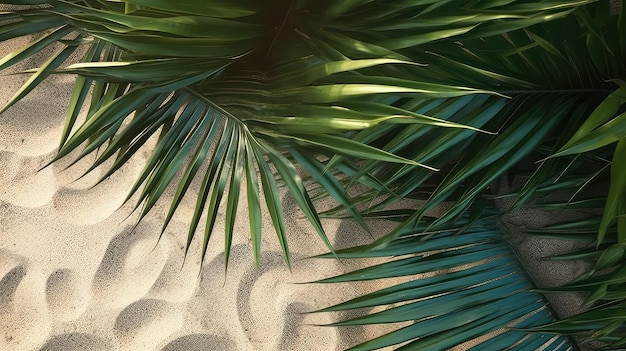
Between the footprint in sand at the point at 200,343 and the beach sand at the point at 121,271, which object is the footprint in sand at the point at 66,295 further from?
the footprint in sand at the point at 200,343

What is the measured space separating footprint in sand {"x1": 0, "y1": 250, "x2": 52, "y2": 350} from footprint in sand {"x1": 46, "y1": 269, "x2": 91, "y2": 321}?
0.04 feet

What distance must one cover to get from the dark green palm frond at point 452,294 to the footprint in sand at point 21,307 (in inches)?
19.2

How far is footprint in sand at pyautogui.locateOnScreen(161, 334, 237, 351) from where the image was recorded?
1004 mm

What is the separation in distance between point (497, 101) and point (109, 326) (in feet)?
2.31

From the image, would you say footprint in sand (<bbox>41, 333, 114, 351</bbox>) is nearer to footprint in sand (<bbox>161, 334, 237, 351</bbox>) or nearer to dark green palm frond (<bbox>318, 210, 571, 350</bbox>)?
footprint in sand (<bbox>161, 334, 237, 351</bbox>)

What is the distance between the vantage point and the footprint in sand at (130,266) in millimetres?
1011

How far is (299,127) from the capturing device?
604mm

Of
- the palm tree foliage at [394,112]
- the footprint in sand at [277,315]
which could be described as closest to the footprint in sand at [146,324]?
the footprint in sand at [277,315]

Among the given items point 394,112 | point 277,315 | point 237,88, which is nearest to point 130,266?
point 277,315

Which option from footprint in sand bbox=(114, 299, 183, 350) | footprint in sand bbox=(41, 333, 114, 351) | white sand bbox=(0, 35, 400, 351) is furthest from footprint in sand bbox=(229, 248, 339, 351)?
footprint in sand bbox=(41, 333, 114, 351)

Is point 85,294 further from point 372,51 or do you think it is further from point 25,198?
point 372,51

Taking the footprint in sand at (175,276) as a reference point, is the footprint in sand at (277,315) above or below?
below

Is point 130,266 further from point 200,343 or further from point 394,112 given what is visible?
point 394,112

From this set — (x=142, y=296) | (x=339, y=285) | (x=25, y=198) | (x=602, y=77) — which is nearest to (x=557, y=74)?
Result: (x=602, y=77)
